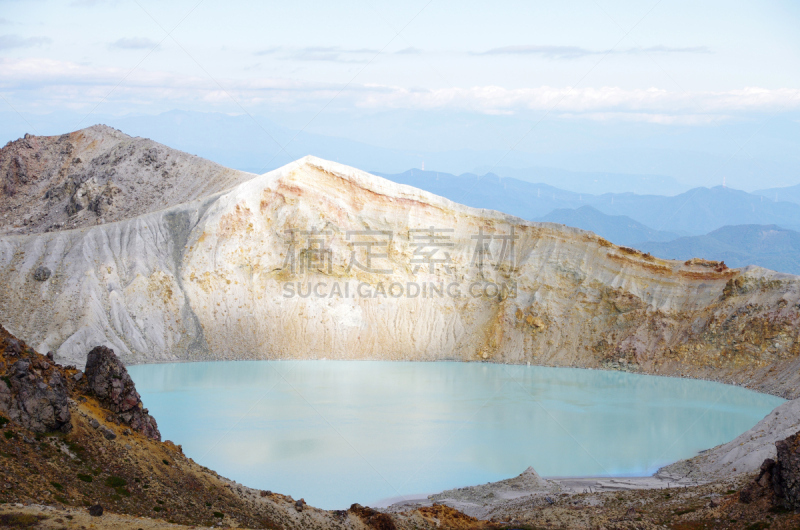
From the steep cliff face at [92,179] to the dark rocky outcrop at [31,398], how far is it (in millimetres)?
51106

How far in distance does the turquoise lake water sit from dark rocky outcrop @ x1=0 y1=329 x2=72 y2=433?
31.9ft

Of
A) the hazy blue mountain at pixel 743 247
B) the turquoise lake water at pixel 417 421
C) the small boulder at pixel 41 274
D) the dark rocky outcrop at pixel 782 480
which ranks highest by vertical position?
the hazy blue mountain at pixel 743 247

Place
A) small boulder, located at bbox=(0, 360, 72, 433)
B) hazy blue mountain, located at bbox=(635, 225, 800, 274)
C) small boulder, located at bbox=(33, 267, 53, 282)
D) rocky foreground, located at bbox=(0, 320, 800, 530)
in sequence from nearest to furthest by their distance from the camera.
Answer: rocky foreground, located at bbox=(0, 320, 800, 530)
small boulder, located at bbox=(0, 360, 72, 433)
small boulder, located at bbox=(33, 267, 53, 282)
hazy blue mountain, located at bbox=(635, 225, 800, 274)

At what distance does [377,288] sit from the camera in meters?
54.8

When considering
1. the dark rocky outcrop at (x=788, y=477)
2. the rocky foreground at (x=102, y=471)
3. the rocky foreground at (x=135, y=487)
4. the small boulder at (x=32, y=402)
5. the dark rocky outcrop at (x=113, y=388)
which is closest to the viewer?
the rocky foreground at (x=102, y=471)

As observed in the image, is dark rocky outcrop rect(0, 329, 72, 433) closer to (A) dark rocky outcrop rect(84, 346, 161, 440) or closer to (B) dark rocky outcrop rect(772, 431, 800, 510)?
(A) dark rocky outcrop rect(84, 346, 161, 440)

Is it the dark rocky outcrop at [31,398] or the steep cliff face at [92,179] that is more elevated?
the steep cliff face at [92,179]

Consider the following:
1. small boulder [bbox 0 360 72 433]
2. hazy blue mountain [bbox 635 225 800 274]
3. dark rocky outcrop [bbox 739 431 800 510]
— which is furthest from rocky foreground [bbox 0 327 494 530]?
hazy blue mountain [bbox 635 225 800 274]

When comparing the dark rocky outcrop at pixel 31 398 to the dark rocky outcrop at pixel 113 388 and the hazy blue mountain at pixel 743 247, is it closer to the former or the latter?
the dark rocky outcrop at pixel 113 388

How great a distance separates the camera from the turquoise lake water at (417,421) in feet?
86.9

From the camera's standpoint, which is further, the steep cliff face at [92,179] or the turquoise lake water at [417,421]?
the steep cliff face at [92,179]

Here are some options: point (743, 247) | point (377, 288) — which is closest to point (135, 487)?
point (377, 288)

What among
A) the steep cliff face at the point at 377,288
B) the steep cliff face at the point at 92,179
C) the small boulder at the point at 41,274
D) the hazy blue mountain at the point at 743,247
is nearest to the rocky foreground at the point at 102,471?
the steep cliff face at the point at 377,288

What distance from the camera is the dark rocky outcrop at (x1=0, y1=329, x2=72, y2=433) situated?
15.1 meters
